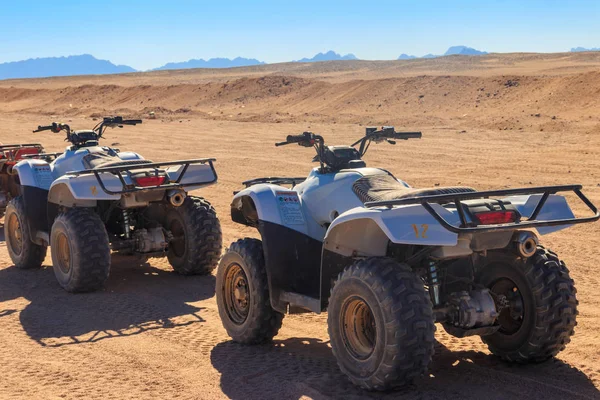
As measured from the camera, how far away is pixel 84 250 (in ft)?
28.6


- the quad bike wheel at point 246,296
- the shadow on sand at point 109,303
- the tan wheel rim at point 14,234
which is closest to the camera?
the quad bike wheel at point 246,296

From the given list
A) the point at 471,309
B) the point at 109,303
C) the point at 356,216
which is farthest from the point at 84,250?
the point at 471,309

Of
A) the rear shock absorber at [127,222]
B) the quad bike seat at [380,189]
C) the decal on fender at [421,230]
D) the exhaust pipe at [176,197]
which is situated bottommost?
the rear shock absorber at [127,222]

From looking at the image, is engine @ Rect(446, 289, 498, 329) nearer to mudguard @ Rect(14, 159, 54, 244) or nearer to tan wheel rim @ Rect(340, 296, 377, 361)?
tan wheel rim @ Rect(340, 296, 377, 361)

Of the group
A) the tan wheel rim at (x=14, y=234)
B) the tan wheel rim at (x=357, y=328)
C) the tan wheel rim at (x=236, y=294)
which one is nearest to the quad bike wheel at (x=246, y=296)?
the tan wheel rim at (x=236, y=294)

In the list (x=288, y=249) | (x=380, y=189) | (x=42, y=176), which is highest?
(x=380, y=189)

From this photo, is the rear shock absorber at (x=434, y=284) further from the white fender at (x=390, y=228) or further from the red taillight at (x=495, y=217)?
the red taillight at (x=495, y=217)

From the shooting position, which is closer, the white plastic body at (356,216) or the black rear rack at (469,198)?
the black rear rack at (469,198)

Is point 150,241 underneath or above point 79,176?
underneath

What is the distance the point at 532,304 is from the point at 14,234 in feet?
23.5

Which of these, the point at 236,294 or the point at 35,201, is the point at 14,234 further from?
the point at 236,294

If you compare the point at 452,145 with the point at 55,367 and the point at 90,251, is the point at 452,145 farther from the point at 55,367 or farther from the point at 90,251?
the point at 55,367

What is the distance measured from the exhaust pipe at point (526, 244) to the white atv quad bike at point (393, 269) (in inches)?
0.4

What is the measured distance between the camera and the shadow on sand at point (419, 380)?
18.4ft
